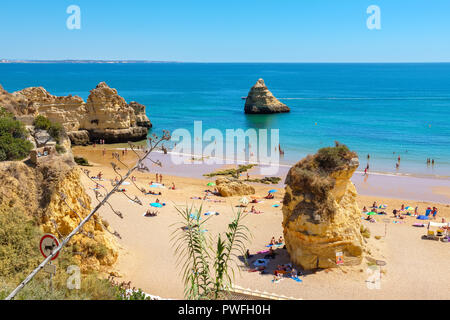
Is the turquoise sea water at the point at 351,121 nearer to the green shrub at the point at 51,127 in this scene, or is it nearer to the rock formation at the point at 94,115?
the rock formation at the point at 94,115

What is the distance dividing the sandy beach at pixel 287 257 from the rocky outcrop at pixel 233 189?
28.3 inches

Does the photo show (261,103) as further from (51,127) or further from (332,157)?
(332,157)

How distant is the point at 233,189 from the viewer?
2877 centimetres

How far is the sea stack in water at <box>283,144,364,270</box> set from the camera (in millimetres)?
15859

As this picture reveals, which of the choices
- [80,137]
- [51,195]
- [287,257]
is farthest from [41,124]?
[80,137]

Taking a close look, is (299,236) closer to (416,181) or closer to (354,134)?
(416,181)

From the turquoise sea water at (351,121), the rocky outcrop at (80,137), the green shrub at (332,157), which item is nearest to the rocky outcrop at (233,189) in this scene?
the turquoise sea water at (351,121)

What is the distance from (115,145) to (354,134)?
3072cm

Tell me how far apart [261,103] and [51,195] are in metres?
62.0

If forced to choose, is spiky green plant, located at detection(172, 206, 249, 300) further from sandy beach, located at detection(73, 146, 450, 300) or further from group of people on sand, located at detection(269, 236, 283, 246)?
group of people on sand, located at detection(269, 236, 283, 246)

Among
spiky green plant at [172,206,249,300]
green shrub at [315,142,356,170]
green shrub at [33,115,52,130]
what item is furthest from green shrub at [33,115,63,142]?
spiky green plant at [172,206,249,300]

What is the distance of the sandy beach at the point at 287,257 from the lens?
15266 mm

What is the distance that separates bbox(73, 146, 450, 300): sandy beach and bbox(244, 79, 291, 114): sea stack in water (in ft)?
153
